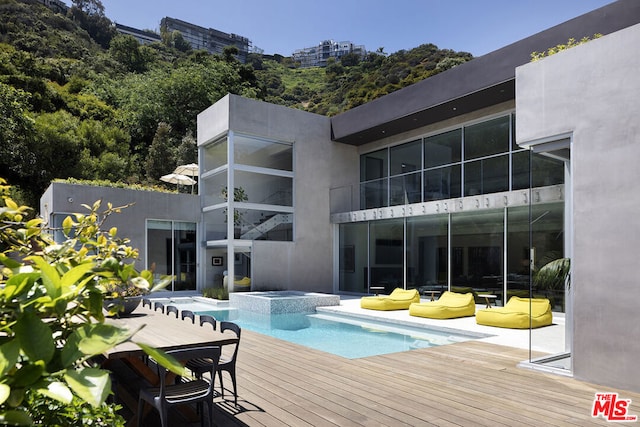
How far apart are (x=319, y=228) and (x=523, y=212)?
Answer: 25.3 feet

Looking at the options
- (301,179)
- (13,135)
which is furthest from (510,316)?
(13,135)

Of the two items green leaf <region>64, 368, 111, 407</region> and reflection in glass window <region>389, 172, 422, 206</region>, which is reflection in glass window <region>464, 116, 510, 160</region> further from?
green leaf <region>64, 368, 111, 407</region>

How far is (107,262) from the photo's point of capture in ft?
2.80

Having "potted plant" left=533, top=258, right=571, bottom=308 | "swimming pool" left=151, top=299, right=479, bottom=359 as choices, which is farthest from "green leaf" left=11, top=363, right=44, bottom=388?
"swimming pool" left=151, top=299, right=479, bottom=359

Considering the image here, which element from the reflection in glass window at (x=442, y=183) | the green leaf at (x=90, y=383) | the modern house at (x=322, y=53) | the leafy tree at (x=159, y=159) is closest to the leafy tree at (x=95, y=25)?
the modern house at (x=322, y=53)

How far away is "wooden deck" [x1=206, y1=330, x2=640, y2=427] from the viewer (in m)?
4.18

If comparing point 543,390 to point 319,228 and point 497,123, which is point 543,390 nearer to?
point 497,123

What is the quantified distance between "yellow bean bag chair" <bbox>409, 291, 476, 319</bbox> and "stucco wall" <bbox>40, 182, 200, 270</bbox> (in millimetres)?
9274

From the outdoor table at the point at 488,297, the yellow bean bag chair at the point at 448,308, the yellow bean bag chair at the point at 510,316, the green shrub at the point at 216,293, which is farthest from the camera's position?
the green shrub at the point at 216,293

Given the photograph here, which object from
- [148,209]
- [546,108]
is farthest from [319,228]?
[546,108]

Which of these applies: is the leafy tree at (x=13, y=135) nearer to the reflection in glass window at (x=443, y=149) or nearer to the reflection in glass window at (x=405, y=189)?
the reflection in glass window at (x=405, y=189)

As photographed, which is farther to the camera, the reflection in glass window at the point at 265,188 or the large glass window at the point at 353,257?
the large glass window at the point at 353,257

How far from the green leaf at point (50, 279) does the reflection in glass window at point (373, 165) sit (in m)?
16.7

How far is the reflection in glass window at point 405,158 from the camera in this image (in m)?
15.8
